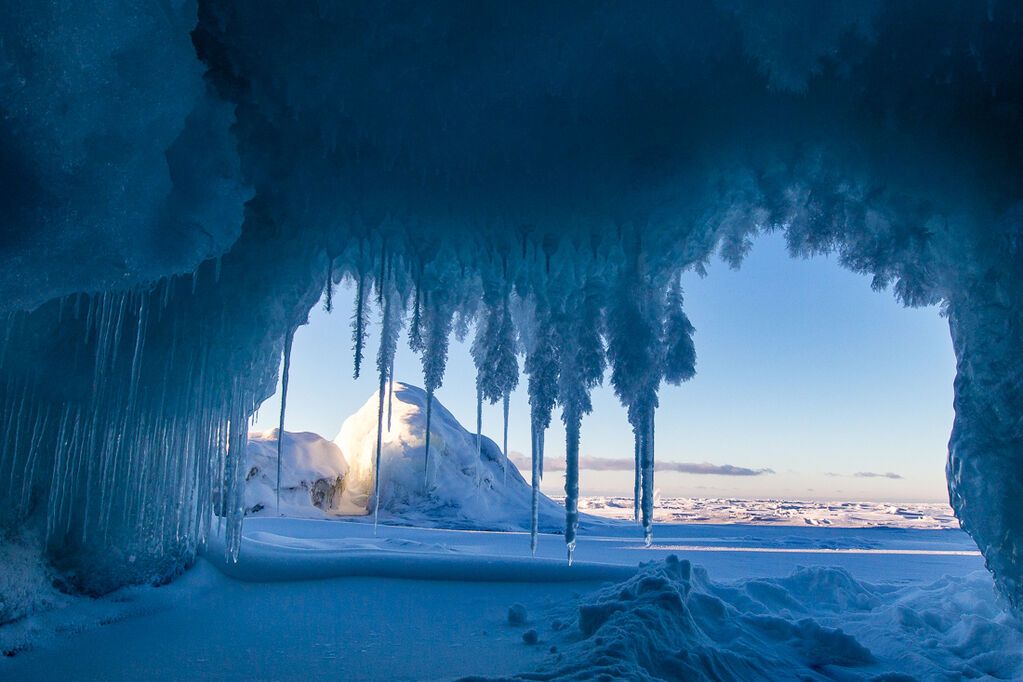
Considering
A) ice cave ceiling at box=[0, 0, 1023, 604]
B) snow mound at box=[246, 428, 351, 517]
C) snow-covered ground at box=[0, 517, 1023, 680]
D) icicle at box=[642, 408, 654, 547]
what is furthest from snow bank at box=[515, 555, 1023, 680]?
snow mound at box=[246, 428, 351, 517]

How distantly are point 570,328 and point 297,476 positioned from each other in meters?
11.6

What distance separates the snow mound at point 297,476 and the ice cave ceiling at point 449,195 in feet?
28.6

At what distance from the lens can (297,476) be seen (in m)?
15.0

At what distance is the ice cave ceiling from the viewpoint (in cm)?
342

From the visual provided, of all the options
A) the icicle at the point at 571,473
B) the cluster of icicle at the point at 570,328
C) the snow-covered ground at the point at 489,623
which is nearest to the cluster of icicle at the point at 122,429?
the snow-covered ground at the point at 489,623

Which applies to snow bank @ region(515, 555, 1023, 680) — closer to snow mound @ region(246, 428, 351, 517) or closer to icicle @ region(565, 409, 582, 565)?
icicle @ region(565, 409, 582, 565)

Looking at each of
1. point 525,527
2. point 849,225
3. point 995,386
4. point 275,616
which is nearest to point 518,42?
point 849,225

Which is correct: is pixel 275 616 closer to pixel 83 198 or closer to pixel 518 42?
pixel 83 198

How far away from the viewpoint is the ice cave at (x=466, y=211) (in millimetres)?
3439

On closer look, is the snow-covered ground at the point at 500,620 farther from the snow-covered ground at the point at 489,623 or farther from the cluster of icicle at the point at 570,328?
the cluster of icicle at the point at 570,328

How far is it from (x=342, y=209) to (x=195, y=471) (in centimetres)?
283

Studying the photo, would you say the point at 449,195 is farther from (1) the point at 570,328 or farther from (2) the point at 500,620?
(2) the point at 500,620

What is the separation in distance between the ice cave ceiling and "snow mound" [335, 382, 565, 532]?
8.83 metres

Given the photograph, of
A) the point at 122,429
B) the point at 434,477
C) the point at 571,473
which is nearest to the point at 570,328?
the point at 571,473
